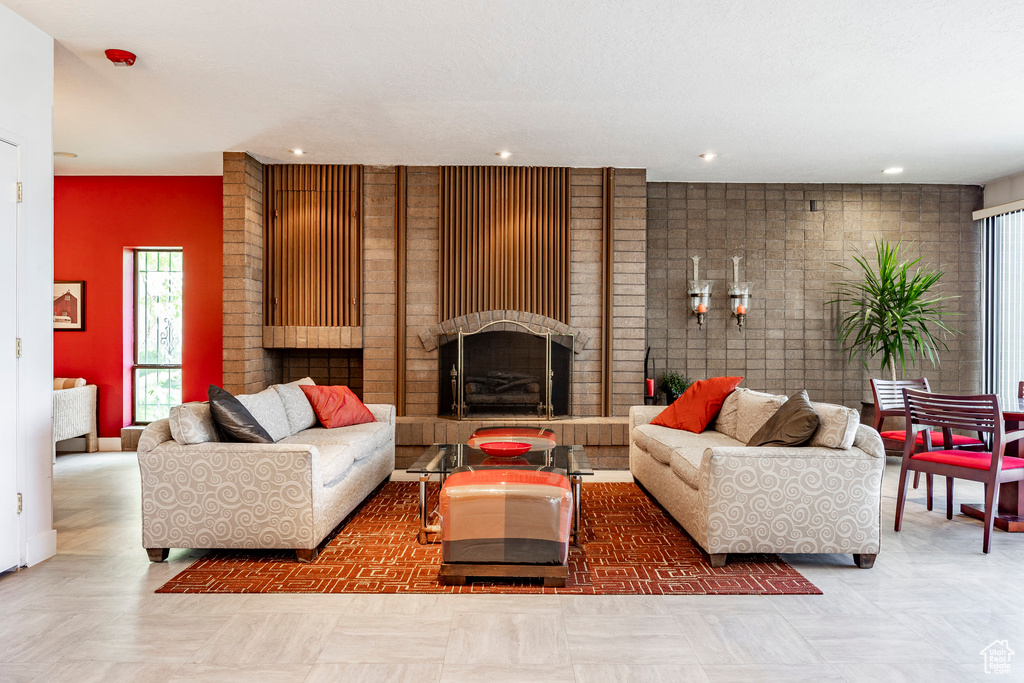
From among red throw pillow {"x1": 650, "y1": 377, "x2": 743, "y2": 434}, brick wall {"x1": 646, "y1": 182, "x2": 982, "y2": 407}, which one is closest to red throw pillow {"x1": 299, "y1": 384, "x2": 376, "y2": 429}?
red throw pillow {"x1": 650, "y1": 377, "x2": 743, "y2": 434}

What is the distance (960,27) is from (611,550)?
3209mm

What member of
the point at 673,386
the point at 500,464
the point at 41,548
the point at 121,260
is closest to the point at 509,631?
the point at 500,464

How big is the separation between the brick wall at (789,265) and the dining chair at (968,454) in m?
2.59

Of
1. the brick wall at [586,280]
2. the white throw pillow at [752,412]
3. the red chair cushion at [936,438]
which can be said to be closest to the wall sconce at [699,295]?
the brick wall at [586,280]

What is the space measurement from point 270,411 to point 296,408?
15.8 inches

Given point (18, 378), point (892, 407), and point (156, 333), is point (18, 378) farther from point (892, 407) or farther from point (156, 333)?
point (892, 407)

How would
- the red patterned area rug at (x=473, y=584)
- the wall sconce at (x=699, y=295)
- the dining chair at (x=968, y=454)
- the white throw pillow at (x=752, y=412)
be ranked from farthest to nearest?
the wall sconce at (x=699, y=295)
the white throw pillow at (x=752, y=412)
the dining chair at (x=968, y=454)
the red patterned area rug at (x=473, y=584)

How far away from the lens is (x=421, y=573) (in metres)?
3.05

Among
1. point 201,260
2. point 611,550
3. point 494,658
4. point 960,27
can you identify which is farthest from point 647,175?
point 494,658

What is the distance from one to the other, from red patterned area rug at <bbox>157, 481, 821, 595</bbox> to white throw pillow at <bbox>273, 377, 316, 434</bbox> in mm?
920

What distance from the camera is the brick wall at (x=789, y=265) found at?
6.41 meters

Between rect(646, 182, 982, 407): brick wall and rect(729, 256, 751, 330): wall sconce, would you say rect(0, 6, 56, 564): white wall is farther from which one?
rect(729, 256, 751, 330): wall sconce

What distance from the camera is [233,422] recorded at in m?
3.32

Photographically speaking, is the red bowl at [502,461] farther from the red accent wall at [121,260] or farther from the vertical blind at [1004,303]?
the vertical blind at [1004,303]
